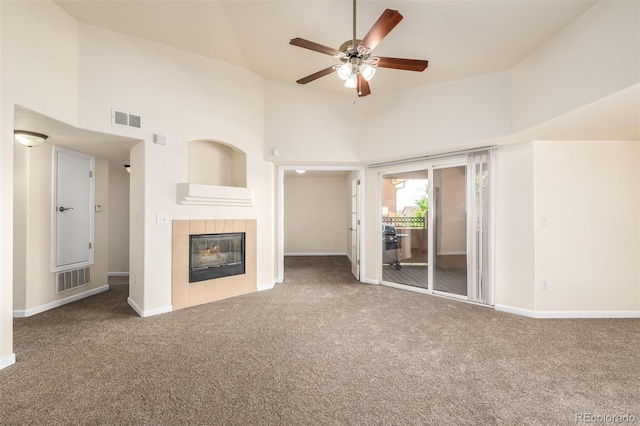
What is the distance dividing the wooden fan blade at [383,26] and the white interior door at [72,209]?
14.0ft

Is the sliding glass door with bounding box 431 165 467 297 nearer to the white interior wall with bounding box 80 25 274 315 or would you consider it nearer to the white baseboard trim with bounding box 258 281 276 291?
the white baseboard trim with bounding box 258 281 276 291

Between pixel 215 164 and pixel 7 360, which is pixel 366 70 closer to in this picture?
pixel 215 164

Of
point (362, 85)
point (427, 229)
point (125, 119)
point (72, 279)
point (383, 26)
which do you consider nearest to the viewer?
point (383, 26)

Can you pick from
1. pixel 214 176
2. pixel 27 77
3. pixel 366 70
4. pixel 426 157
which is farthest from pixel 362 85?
→ pixel 27 77

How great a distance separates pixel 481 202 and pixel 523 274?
3.44ft

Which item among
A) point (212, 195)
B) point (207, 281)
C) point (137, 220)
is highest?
point (212, 195)

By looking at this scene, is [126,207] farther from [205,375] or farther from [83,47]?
[205,375]

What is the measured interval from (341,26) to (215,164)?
2624mm

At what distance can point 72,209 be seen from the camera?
394 cm

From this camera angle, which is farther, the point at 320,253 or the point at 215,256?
the point at 320,253

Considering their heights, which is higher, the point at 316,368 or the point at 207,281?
the point at 207,281

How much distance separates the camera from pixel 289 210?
8.46m

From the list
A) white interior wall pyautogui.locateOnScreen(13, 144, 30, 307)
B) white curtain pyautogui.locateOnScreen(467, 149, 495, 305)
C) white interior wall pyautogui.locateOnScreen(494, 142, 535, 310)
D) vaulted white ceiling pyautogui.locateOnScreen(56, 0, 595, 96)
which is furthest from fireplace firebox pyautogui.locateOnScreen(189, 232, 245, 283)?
white interior wall pyautogui.locateOnScreen(494, 142, 535, 310)
